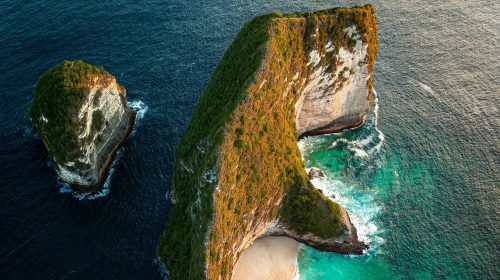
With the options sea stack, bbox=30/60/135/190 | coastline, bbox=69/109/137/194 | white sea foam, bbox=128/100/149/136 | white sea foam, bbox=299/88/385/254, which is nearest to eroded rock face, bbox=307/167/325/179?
white sea foam, bbox=299/88/385/254

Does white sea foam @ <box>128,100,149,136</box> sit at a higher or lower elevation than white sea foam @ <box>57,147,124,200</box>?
higher

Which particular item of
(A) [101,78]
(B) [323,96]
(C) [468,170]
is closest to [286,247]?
(B) [323,96]

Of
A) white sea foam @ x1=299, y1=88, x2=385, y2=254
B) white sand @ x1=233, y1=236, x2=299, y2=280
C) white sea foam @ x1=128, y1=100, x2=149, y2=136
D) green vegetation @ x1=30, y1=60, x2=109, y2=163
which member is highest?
green vegetation @ x1=30, y1=60, x2=109, y2=163

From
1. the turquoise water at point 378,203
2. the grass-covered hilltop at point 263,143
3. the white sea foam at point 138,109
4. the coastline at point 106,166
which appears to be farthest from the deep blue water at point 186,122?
the grass-covered hilltop at point 263,143

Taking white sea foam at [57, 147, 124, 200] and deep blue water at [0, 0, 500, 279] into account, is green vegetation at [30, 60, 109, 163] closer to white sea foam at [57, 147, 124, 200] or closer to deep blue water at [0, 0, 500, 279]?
white sea foam at [57, 147, 124, 200]

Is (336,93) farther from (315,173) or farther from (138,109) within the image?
(138,109)

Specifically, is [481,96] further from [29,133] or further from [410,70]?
[29,133]
